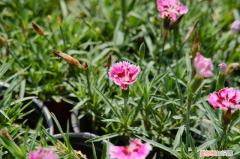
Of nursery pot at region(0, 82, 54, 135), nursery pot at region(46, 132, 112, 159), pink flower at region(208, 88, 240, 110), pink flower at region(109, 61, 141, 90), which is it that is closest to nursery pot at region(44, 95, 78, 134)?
nursery pot at region(0, 82, 54, 135)

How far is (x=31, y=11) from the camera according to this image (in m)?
1.82

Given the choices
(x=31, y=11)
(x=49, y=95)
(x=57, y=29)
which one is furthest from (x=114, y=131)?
(x=31, y=11)

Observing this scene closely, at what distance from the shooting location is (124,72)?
3.02 feet

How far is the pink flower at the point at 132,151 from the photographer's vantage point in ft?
2.31

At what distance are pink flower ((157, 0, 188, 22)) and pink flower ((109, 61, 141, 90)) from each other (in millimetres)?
331

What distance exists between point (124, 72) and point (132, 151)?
1.09 ft

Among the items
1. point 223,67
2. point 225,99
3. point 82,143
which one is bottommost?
point 82,143

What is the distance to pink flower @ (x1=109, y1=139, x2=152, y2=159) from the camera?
70cm

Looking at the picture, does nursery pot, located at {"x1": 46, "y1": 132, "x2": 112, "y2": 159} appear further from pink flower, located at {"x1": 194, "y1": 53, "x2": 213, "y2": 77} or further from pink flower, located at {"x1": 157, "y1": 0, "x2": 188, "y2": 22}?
Answer: pink flower, located at {"x1": 157, "y1": 0, "x2": 188, "y2": 22}

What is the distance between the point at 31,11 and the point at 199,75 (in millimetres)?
1590

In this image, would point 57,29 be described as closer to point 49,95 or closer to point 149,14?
point 49,95

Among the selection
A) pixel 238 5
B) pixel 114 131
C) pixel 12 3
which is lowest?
pixel 114 131

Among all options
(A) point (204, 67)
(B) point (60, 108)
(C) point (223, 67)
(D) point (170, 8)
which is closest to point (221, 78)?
(C) point (223, 67)

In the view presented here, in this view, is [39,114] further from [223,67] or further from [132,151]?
[223,67]
